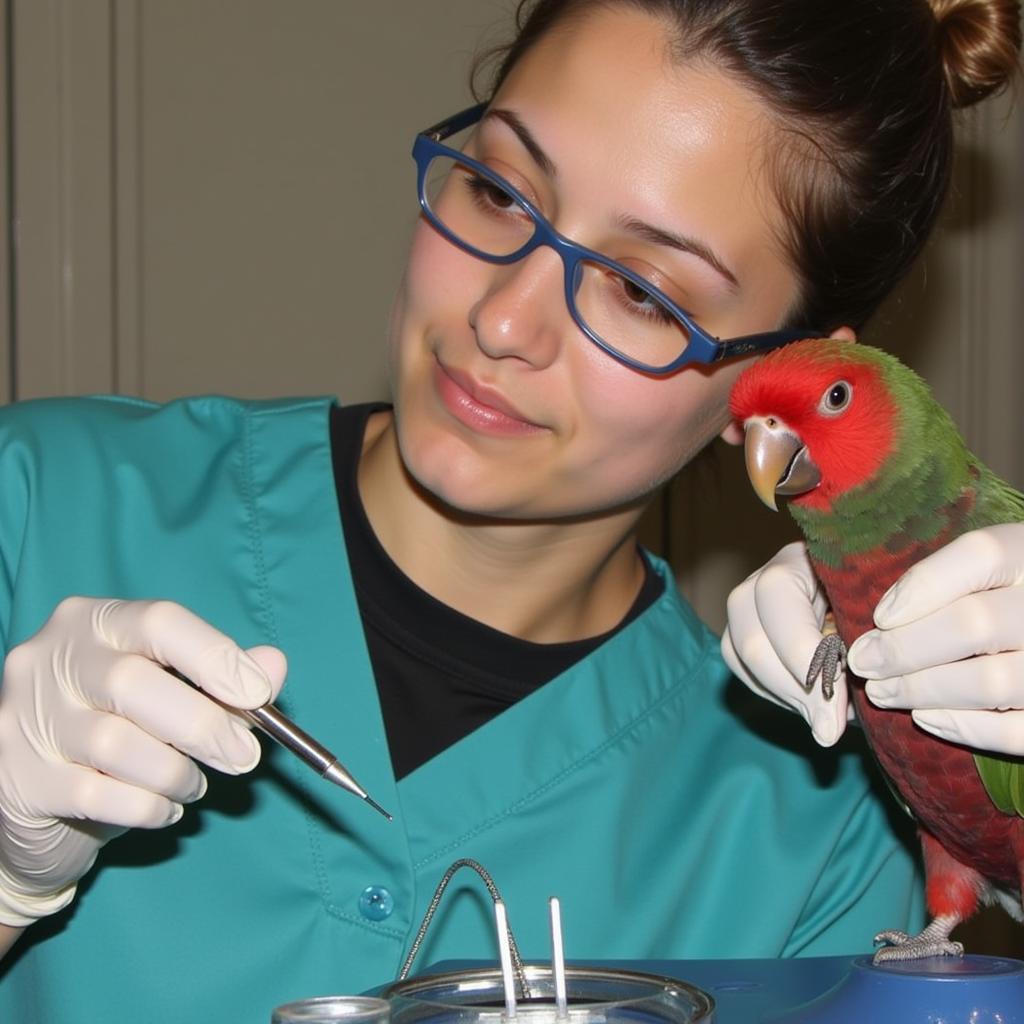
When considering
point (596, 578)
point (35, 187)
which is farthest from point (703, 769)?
point (35, 187)

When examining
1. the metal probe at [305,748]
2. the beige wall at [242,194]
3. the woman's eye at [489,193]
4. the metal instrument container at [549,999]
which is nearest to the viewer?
the metal instrument container at [549,999]

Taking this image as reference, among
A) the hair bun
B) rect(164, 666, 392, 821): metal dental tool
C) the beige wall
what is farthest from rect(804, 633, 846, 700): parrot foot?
the beige wall

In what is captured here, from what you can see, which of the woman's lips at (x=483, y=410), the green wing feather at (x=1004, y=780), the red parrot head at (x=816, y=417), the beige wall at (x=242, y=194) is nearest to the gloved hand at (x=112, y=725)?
the woman's lips at (x=483, y=410)

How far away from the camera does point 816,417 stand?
0.84 metres

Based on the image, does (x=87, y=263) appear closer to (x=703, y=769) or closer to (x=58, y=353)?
(x=58, y=353)

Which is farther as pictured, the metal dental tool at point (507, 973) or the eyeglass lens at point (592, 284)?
the eyeglass lens at point (592, 284)

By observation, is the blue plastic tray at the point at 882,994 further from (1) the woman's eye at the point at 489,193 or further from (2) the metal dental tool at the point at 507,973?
(1) the woman's eye at the point at 489,193

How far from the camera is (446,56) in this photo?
6.00ft

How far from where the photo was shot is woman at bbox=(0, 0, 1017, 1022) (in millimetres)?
896

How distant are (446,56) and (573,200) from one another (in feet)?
3.32

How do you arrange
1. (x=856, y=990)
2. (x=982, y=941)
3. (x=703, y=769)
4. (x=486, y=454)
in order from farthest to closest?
1. (x=982, y=941)
2. (x=703, y=769)
3. (x=486, y=454)
4. (x=856, y=990)

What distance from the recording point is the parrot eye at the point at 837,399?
32.9 inches

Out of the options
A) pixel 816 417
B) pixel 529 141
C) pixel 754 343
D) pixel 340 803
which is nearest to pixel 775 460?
pixel 816 417

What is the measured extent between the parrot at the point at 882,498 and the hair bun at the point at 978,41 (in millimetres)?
324
